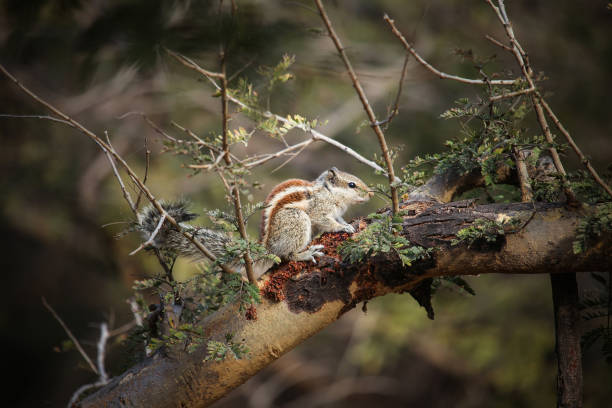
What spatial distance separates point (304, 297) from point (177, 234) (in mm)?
595

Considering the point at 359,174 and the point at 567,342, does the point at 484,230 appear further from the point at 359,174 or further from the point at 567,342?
the point at 359,174

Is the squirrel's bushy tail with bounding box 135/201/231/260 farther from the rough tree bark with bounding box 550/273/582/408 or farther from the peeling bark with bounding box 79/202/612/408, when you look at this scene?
the rough tree bark with bounding box 550/273/582/408

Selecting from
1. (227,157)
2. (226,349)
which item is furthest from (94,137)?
(226,349)

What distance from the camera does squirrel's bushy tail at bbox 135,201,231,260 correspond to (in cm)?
185

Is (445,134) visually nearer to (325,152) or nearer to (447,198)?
(325,152)

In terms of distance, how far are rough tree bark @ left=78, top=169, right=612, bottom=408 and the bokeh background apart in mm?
2131

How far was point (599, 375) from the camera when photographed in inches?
166

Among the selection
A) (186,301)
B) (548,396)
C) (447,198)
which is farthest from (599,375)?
(186,301)

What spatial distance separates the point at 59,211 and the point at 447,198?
209 inches

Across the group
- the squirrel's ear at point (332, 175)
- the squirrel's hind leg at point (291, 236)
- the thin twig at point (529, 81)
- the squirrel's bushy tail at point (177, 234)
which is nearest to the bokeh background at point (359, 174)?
the squirrel's ear at point (332, 175)

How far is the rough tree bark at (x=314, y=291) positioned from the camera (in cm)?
163

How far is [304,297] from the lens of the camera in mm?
1753

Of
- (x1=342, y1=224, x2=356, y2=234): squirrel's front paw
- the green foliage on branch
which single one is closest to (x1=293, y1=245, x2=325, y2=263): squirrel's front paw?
(x1=342, y1=224, x2=356, y2=234): squirrel's front paw

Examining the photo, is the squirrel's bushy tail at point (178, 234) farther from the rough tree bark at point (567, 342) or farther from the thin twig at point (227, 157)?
the rough tree bark at point (567, 342)
